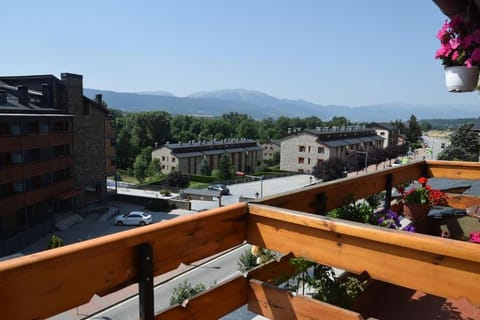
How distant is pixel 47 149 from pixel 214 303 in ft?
85.7

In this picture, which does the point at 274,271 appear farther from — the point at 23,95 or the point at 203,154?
the point at 203,154

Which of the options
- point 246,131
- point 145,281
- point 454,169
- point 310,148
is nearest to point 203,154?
point 310,148

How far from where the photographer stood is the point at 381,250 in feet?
4.75

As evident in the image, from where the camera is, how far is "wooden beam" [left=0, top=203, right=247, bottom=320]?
1.07 meters

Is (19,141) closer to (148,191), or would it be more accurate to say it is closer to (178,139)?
(148,191)

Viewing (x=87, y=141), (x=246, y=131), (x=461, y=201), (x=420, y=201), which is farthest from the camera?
(x=246, y=131)

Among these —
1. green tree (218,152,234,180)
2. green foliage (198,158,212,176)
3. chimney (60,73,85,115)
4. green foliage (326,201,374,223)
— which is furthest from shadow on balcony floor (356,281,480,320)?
green foliage (198,158,212,176)

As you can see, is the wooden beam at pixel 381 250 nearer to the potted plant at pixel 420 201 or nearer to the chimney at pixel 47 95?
the potted plant at pixel 420 201

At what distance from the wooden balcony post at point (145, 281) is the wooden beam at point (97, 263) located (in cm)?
2

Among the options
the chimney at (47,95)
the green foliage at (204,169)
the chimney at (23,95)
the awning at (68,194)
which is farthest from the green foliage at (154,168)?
the chimney at (23,95)

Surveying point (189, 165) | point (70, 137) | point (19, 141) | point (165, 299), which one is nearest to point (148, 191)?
point (189, 165)

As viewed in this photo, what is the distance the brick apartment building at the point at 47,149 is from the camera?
70.4ft

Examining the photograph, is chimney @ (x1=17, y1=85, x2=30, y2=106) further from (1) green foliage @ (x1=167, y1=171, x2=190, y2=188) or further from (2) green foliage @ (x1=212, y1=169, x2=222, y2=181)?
(2) green foliage @ (x1=212, y1=169, x2=222, y2=181)

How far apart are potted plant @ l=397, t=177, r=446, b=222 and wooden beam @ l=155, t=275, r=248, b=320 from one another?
2.74 metres
